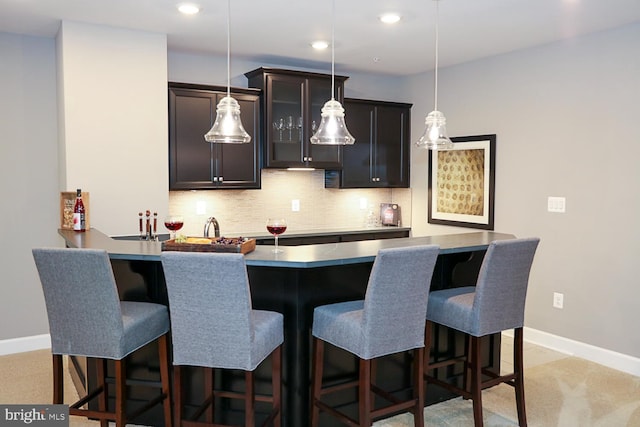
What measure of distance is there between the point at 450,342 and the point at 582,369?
141 cm

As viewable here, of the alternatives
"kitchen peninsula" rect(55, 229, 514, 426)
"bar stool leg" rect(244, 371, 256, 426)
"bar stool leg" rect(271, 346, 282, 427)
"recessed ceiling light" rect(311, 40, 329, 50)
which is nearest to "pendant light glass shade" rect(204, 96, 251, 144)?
"kitchen peninsula" rect(55, 229, 514, 426)

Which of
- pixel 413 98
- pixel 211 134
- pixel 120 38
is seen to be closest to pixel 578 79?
pixel 413 98

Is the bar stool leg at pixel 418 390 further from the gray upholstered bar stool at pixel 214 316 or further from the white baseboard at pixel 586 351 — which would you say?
the white baseboard at pixel 586 351

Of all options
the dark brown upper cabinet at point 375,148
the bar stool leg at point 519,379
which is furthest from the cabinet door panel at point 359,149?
the bar stool leg at point 519,379

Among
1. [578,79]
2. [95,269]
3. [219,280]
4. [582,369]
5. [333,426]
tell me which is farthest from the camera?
[578,79]

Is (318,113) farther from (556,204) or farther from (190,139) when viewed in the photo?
(556,204)

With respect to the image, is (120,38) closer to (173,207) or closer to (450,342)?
(173,207)

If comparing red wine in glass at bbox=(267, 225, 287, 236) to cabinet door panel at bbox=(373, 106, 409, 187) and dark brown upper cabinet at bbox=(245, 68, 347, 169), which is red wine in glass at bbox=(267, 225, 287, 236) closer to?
dark brown upper cabinet at bbox=(245, 68, 347, 169)

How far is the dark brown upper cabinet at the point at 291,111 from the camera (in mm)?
5102

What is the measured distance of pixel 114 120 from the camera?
4195mm

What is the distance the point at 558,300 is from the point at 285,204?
278 cm

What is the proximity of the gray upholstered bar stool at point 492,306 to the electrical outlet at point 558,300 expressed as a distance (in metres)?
1.69

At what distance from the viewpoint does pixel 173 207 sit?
5062 mm

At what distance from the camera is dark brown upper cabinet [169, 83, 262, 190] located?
4.73 metres
